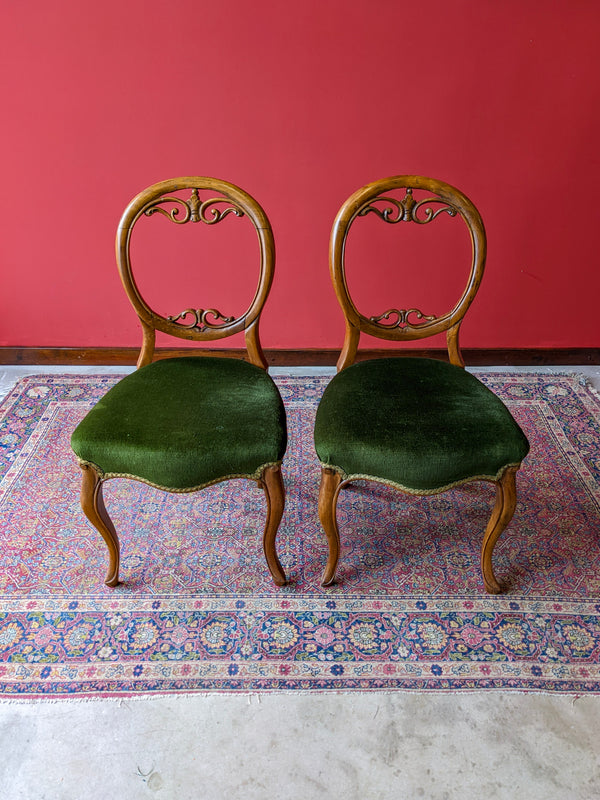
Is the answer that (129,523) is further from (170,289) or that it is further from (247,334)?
(170,289)

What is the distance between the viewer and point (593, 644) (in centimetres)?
146

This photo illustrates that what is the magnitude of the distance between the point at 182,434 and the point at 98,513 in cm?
33

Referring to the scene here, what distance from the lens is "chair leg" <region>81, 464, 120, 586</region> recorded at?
1468 millimetres

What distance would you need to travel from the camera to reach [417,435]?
1.40 meters

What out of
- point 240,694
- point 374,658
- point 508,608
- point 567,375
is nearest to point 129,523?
point 240,694

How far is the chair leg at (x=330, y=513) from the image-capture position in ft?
4.81

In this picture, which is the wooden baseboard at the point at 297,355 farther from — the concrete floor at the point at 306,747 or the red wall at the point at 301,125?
the concrete floor at the point at 306,747

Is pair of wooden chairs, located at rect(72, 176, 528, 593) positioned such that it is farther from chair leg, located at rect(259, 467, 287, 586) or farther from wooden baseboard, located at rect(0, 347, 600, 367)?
wooden baseboard, located at rect(0, 347, 600, 367)

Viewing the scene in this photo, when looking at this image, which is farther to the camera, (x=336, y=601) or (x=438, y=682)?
(x=336, y=601)

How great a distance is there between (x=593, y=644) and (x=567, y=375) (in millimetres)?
1478

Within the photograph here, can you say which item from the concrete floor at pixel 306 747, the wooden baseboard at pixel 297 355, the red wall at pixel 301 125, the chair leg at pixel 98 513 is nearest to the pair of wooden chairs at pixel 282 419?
the chair leg at pixel 98 513

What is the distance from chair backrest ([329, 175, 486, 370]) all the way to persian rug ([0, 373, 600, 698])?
56cm

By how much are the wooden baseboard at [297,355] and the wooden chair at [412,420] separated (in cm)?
99

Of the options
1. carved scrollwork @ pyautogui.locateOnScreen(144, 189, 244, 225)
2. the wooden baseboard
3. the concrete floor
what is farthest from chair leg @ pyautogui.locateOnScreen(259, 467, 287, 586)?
the wooden baseboard
